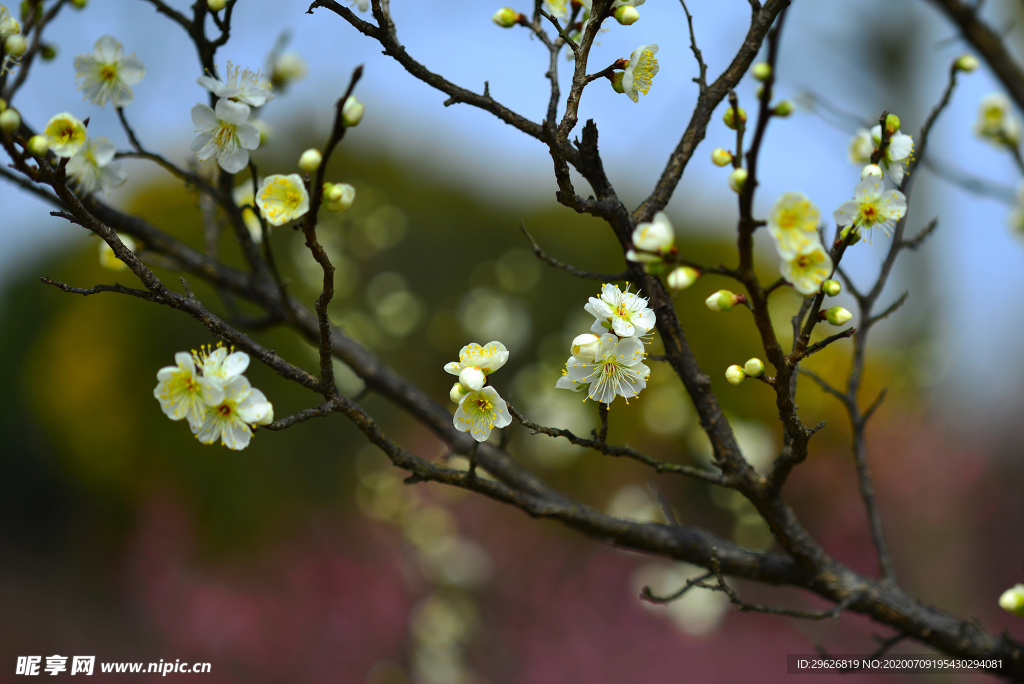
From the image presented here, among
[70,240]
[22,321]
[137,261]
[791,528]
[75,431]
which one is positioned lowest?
[791,528]

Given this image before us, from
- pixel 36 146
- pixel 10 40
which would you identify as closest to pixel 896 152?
pixel 36 146

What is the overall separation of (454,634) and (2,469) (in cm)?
922

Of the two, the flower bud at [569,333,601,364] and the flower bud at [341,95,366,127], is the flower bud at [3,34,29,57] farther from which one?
the flower bud at [569,333,601,364]

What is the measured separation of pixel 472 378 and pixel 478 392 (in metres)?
0.07

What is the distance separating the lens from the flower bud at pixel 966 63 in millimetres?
1547

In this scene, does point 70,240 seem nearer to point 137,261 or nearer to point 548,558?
point 548,558

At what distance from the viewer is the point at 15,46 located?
141 cm

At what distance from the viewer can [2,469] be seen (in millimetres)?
9617

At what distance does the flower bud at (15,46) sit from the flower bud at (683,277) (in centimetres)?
151

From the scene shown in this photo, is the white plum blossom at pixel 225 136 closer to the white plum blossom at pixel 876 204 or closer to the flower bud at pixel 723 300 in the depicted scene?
the flower bud at pixel 723 300

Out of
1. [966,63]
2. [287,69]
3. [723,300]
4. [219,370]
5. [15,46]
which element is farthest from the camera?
[287,69]

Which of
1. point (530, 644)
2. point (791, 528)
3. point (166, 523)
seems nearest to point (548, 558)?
point (530, 644)

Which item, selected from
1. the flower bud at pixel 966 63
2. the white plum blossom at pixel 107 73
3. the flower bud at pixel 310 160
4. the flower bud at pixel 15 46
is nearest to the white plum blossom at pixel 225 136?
the flower bud at pixel 310 160

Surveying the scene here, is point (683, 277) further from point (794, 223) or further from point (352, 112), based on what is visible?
point (352, 112)
